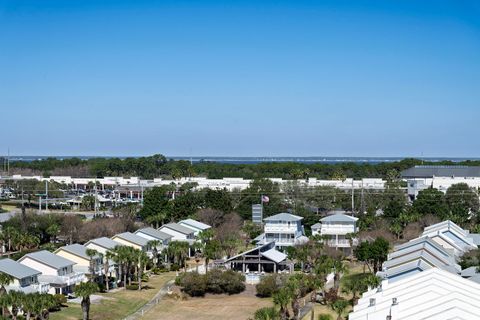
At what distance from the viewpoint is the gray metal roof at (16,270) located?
47.9 metres

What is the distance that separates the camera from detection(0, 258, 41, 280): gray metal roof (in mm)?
47875

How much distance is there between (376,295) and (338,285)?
13221 millimetres

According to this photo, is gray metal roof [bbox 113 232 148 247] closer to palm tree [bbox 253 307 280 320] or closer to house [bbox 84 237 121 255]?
house [bbox 84 237 121 255]

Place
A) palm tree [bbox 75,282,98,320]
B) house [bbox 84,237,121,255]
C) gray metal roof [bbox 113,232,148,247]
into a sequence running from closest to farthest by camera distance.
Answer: palm tree [bbox 75,282,98,320], house [bbox 84,237,121,255], gray metal roof [bbox 113,232,148,247]

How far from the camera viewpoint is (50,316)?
44.5 meters

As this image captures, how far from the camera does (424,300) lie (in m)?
35.6

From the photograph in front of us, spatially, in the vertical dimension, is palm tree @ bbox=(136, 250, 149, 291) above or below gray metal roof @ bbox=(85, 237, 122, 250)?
below

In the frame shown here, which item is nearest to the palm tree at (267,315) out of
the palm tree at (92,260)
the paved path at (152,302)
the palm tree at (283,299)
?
the palm tree at (283,299)

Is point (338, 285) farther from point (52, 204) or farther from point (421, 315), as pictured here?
point (52, 204)

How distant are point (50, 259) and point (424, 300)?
30328 mm

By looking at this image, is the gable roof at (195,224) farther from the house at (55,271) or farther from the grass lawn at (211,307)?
the house at (55,271)

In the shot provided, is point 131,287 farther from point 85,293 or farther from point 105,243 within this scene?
point 85,293

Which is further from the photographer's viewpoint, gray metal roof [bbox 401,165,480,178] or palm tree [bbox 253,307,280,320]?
gray metal roof [bbox 401,165,480,178]

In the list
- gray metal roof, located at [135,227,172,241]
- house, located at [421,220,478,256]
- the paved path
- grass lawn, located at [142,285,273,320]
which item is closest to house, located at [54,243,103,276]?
the paved path
